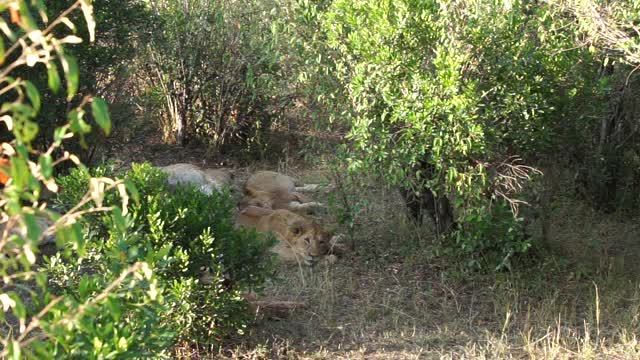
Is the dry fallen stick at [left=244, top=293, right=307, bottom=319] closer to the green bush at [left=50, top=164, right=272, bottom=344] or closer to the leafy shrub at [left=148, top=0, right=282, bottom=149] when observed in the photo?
the green bush at [left=50, top=164, right=272, bottom=344]

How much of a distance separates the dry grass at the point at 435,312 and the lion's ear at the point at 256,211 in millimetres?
840

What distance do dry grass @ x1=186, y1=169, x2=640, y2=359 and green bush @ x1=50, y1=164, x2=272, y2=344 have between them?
0.25m

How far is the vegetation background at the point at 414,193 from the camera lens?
4.55 m

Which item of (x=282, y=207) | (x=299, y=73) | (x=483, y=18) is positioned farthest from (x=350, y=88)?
(x=282, y=207)

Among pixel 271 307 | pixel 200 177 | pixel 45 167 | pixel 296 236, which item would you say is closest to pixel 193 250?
pixel 271 307

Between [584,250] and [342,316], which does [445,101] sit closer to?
[342,316]

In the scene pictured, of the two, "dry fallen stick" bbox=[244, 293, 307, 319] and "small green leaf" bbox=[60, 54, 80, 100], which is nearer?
"small green leaf" bbox=[60, 54, 80, 100]

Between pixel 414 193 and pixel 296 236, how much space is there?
114 centimetres

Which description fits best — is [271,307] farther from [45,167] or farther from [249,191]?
[45,167]

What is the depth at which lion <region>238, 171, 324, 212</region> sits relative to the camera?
24.6ft

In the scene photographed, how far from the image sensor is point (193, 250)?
14.5ft

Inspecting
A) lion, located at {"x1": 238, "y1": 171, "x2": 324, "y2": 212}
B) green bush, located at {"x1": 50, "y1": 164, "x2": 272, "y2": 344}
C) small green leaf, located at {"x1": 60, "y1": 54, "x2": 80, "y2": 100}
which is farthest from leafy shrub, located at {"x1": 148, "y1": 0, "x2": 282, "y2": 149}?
small green leaf, located at {"x1": 60, "y1": 54, "x2": 80, "y2": 100}

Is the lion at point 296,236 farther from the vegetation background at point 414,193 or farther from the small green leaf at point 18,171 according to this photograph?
the small green leaf at point 18,171

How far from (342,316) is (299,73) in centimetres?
172
